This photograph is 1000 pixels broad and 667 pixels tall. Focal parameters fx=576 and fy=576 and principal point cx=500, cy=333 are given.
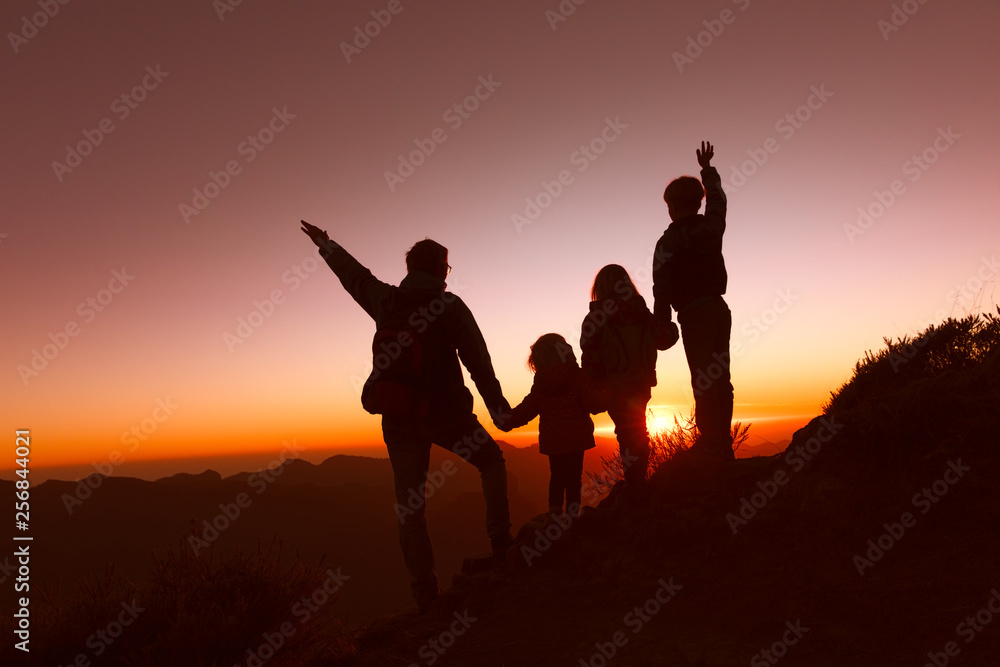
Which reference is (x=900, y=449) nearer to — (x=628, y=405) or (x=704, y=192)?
(x=628, y=405)

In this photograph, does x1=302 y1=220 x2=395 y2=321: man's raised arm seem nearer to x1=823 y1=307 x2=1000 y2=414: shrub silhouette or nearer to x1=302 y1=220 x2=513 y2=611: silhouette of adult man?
x1=302 y1=220 x2=513 y2=611: silhouette of adult man

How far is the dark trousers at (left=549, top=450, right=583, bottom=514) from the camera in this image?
5.67 meters

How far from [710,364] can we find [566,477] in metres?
1.81

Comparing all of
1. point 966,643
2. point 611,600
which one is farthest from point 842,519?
point 611,600

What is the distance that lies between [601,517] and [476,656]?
1957mm

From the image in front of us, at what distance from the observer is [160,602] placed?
3.92 metres

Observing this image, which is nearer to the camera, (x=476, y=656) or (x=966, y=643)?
(x=966, y=643)
